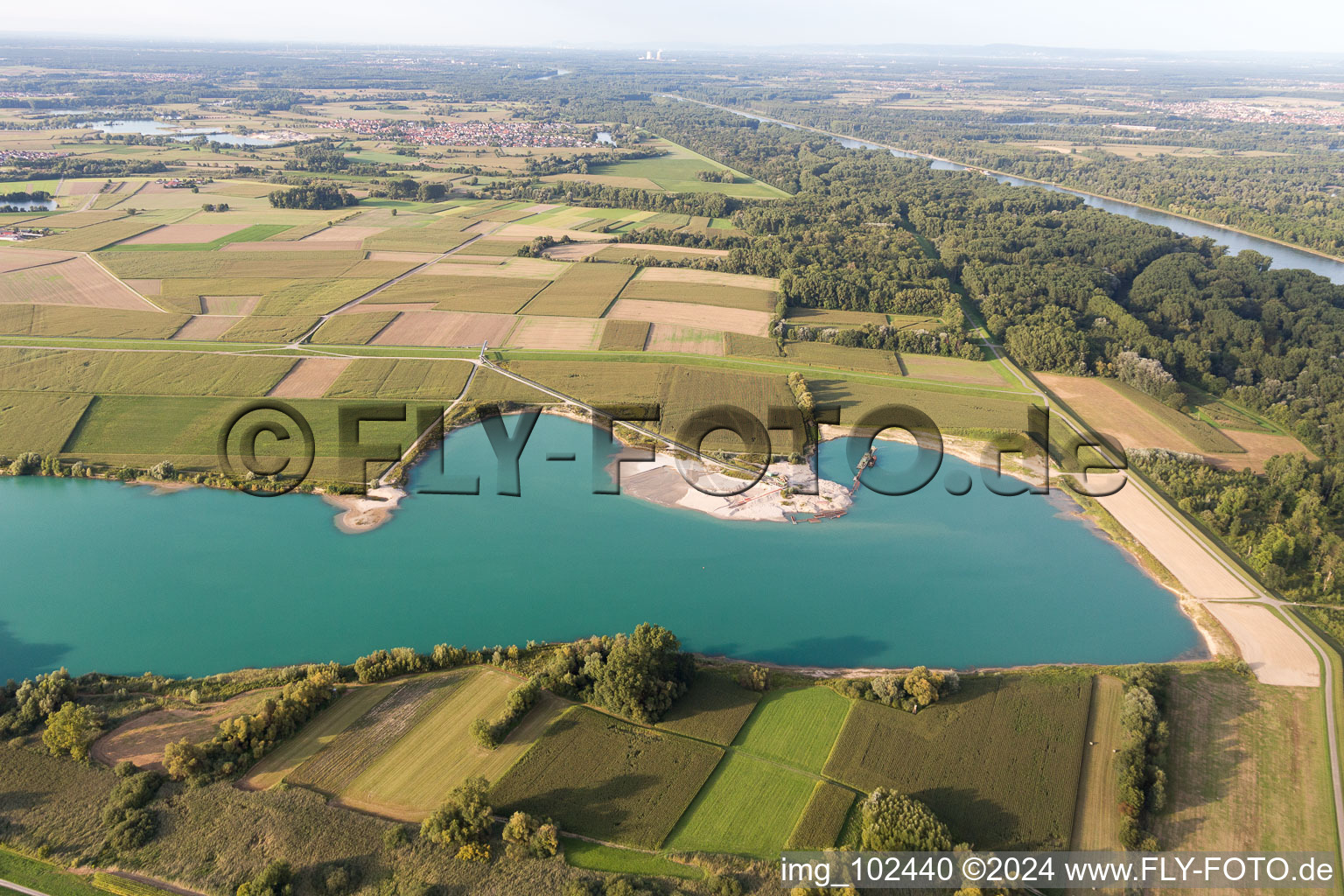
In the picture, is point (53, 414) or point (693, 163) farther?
point (693, 163)

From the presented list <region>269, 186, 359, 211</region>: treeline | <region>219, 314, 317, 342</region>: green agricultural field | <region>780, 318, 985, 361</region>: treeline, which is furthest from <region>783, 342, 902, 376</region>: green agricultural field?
<region>269, 186, 359, 211</region>: treeline

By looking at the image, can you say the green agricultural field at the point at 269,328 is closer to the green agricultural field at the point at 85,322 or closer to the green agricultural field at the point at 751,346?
the green agricultural field at the point at 85,322

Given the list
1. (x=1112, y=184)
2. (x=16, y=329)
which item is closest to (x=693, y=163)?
(x=1112, y=184)

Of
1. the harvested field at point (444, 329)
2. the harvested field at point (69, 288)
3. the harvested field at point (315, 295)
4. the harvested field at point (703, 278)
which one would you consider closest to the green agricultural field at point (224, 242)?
A: the harvested field at point (69, 288)

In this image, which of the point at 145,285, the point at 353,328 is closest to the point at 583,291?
the point at 353,328

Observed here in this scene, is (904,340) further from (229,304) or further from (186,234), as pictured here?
(186,234)

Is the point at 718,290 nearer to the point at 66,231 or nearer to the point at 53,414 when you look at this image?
the point at 53,414

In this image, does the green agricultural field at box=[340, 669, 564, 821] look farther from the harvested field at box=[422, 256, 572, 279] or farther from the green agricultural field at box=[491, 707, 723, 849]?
the harvested field at box=[422, 256, 572, 279]
